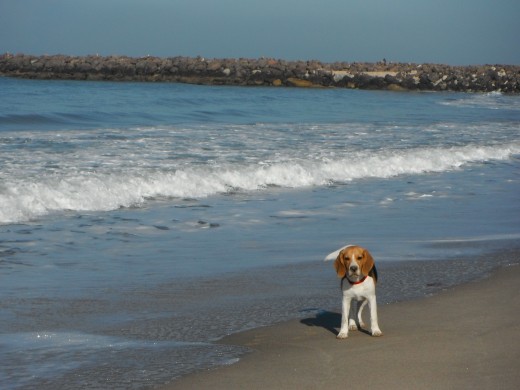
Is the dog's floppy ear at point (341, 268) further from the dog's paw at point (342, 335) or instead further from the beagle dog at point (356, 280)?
the dog's paw at point (342, 335)

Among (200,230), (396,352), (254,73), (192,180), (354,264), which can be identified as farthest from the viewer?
(254,73)

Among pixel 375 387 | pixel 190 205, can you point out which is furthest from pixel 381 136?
pixel 375 387

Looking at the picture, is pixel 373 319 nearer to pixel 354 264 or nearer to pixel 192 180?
pixel 354 264

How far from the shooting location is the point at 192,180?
12.5 m

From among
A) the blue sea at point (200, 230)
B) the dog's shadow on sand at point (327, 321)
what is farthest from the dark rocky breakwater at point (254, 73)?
the dog's shadow on sand at point (327, 321)

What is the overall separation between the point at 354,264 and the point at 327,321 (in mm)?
692

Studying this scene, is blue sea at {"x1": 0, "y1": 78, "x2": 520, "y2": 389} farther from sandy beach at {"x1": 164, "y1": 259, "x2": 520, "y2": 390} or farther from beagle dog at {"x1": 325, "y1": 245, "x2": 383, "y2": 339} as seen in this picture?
beagle dog at {"x1": 325, "y1": 245, "x2": 383, "y2": 339}

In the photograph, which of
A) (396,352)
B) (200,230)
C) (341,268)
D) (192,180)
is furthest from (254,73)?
(396,352)

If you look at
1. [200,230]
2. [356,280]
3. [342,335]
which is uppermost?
[356,280]

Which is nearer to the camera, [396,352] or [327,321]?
[396,352]

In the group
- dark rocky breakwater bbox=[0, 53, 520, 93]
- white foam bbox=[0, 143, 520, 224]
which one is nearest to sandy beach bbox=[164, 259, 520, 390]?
white foam bbox=[0, 143, 520, 224]

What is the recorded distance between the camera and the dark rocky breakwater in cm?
5247

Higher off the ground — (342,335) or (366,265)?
(366,265)

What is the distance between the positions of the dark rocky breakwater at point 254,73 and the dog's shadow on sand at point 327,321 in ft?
151
